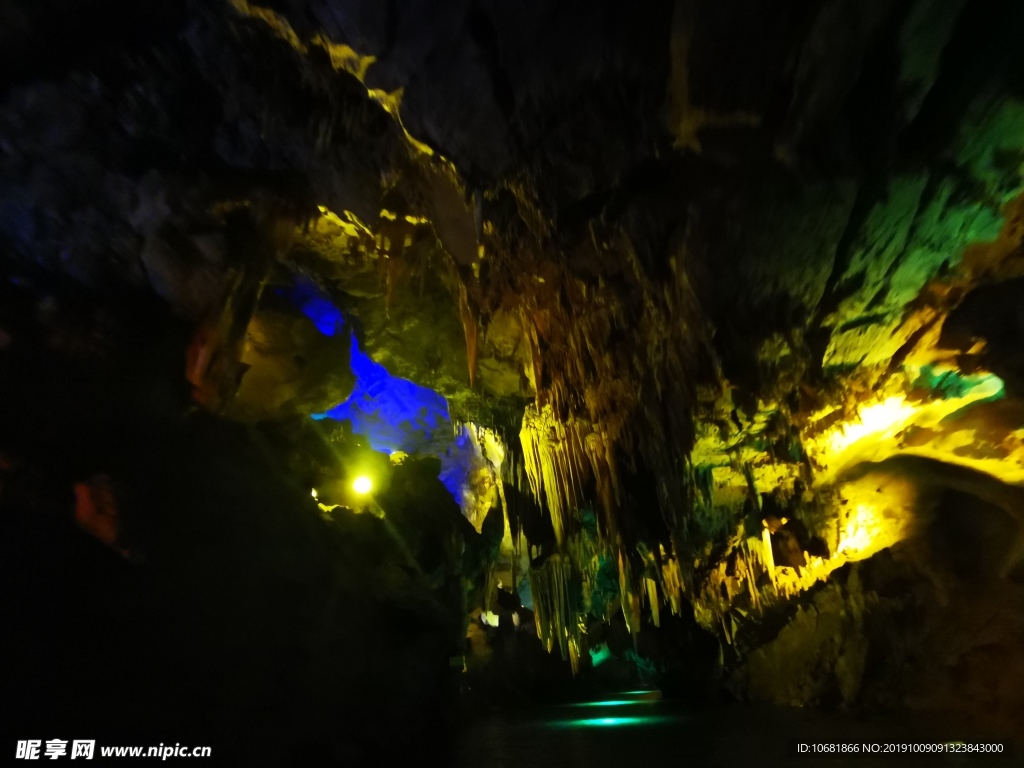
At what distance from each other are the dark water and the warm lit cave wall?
1.64 m

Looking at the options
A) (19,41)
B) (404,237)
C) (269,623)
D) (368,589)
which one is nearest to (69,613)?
(269,623)

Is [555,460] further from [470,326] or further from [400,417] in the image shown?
[400,417]

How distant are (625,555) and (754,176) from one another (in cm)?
536

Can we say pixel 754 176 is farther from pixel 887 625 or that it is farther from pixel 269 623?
pixel 887 625

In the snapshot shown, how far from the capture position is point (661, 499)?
24.1 feet

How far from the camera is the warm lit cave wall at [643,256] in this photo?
4094mm

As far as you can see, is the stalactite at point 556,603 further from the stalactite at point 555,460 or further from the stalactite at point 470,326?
the stalactite at point 470,326

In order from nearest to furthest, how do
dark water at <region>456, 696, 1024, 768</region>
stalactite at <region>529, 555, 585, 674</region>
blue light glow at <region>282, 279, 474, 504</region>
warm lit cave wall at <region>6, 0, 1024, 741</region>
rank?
warm lit cave wall at <region>6, 0, 1024, 741</region>
dark water at <region>456, 696, 1024, 768</region>
stalactite at <region>529, 555, 585, 674</region>
blue light glow at <region>282, 279, 474, 504</region>

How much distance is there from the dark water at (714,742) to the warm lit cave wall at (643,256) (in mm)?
1637

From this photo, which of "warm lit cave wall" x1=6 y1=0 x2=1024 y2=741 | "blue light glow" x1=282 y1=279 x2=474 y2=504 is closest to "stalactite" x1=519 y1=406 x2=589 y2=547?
"warm lit cave wall" x1=6 y1=0 x2=1024 y2=741

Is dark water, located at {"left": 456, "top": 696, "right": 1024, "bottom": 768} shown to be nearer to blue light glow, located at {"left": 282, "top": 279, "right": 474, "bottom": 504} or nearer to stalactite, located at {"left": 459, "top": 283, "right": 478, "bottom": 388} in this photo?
stalactite, located at {"left": 459, "top": 283, "right": 478, "bottom": 388}

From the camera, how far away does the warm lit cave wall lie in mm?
4094

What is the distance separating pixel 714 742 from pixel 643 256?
5410 millimetres

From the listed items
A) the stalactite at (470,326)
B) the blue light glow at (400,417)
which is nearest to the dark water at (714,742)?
the stalactite at (470,326)
